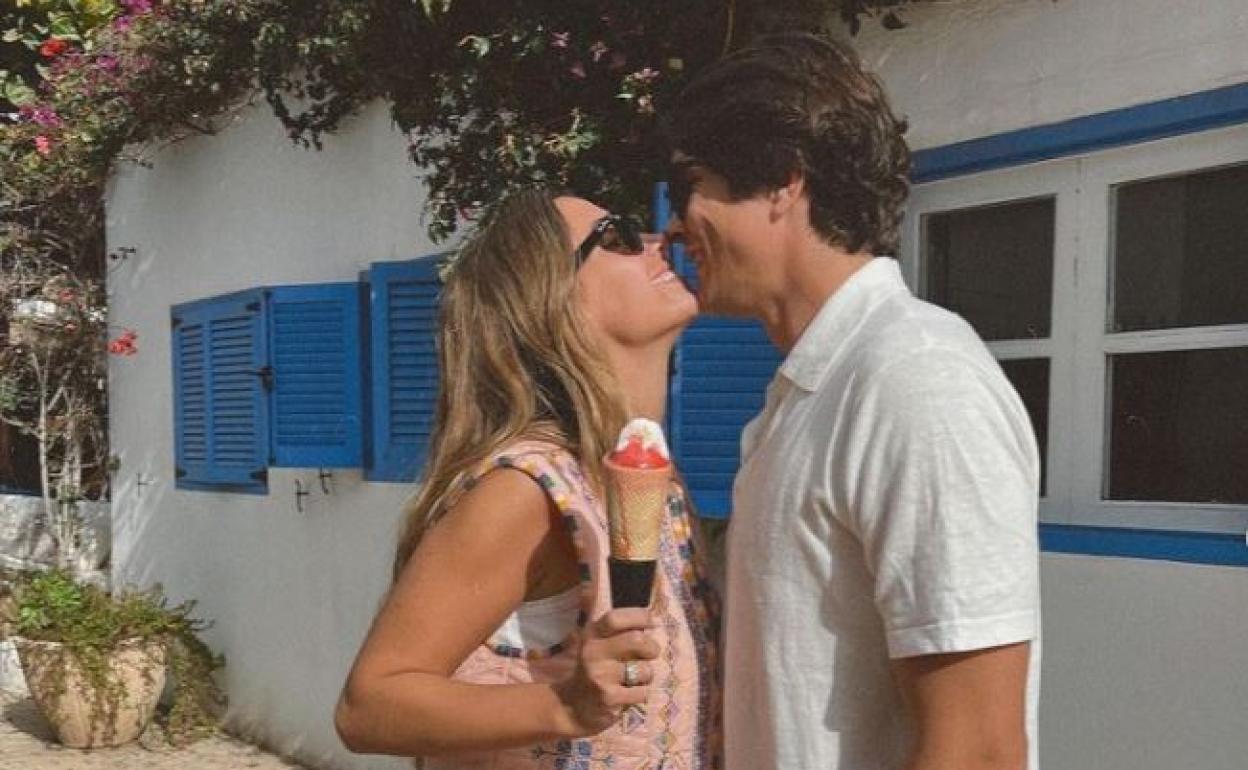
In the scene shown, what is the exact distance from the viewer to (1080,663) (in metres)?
2.97

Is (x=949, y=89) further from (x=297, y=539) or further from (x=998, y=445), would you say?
(x=297, y=539)

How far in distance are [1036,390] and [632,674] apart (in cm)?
213

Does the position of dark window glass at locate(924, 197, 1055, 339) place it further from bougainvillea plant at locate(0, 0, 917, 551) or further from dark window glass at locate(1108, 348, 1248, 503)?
bougainvillea plant at locate(0, 0, 917, 551)

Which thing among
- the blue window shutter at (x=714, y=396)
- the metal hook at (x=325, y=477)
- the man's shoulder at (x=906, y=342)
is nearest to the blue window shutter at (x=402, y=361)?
the metal hook at (x=325, y=477)

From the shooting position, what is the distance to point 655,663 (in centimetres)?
152

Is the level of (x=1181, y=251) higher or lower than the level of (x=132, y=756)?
higher

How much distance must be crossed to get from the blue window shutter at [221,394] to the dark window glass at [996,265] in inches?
124

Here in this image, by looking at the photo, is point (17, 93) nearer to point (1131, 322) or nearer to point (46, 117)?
A: point (46, 117)

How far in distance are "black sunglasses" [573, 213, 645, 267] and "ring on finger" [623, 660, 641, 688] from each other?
58cm

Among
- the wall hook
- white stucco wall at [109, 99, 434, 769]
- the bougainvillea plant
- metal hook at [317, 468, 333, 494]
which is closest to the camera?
the bougainvillea plant

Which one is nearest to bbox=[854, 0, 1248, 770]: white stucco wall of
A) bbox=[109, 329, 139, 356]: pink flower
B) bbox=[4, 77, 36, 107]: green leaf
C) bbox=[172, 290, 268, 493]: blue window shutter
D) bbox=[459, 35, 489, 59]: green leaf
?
bbox=[459, 35, 489, 59]: green leaf

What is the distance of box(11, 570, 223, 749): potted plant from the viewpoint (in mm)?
6070

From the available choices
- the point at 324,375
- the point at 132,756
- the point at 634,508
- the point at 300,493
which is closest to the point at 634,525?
the point at 634,508

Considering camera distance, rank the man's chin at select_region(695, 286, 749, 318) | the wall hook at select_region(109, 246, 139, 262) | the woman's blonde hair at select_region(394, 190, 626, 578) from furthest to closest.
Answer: the wall hook at select_region(109, 246, 139, 262) → the woman's blonde hair at select_region(394, 190, 626, 578) → the man's chin at select_region(695, 286, 749, 318)
